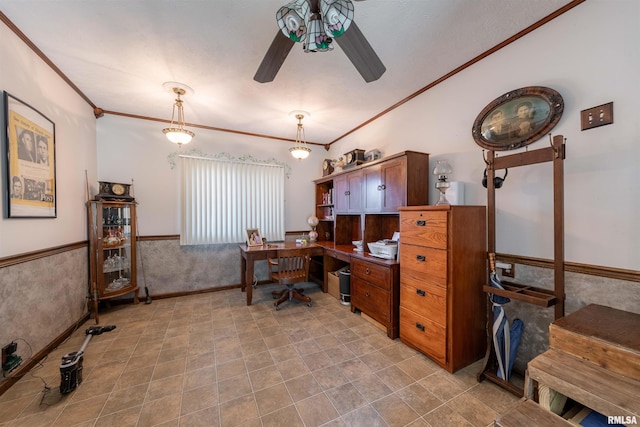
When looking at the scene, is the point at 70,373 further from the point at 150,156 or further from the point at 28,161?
the point at 150,156

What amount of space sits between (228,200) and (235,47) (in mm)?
2421

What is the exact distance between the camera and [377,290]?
2559 mm

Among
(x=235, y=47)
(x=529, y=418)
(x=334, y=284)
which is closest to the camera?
(x=529, y=418)

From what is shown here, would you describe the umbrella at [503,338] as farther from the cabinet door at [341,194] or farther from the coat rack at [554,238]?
the cabinet door at [341,194]

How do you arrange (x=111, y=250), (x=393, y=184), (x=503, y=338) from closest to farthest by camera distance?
(x=503, y=338)
(x=393, y=184)
(x=111, y=250)

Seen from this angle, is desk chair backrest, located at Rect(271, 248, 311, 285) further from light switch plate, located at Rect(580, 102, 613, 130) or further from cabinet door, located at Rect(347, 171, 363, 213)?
light switch plate, located at Rect(580, 102, 613, 130)

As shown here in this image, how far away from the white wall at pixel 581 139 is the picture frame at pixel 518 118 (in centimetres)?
6

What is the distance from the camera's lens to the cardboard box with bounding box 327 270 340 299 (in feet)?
11.5

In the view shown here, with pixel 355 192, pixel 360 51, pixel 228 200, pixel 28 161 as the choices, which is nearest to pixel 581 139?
pixel 360 51

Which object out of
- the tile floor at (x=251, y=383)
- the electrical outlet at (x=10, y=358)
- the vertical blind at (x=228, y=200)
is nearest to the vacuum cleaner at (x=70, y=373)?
the tile floor at (x=251, y=383)

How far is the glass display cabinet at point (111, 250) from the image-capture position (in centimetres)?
285

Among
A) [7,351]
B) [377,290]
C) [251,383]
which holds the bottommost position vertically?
[251,383]

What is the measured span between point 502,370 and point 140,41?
12.9ft

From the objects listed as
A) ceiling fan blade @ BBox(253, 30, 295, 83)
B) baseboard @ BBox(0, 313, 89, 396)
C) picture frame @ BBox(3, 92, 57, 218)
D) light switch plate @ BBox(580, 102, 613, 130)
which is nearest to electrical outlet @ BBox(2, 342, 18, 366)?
baseboard @ BBox(0, 313, 89, 396)
